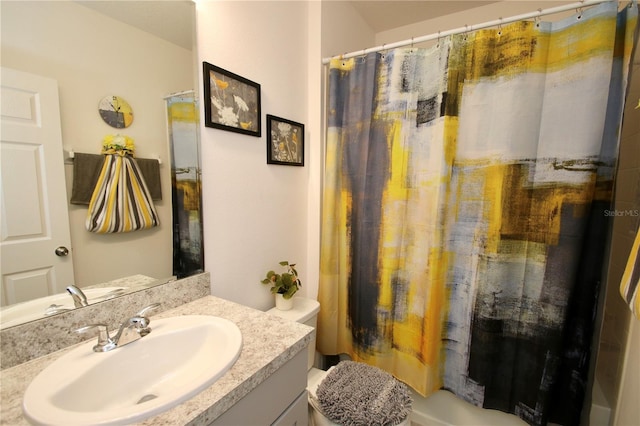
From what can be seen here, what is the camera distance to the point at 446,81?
1278 millimetres

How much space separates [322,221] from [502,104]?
1074 mm

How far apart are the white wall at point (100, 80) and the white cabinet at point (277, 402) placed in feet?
1.91

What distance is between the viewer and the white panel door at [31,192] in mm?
669

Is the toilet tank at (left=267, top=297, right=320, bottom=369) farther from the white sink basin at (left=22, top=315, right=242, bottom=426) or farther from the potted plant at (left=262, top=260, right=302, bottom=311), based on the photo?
the white sink basin at (left=22, top=315, right=242, bottom=426)

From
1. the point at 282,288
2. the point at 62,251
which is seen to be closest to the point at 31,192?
the point at 62,251

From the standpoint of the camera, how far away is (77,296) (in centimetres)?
79

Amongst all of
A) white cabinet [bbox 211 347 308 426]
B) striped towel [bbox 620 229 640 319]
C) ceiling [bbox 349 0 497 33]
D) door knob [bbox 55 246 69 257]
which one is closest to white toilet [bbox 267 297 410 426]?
white cabinet [bbox 211 347 308 426]

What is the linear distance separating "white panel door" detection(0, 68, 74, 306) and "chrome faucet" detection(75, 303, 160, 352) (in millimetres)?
174

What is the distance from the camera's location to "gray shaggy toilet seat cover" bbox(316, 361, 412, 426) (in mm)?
993

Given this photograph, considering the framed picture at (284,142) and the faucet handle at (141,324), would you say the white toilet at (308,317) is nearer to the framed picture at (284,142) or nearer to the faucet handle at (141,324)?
the faucet handle at (141,324)

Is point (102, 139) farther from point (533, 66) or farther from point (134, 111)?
point (533, 66)

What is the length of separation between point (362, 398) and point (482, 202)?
101 cm

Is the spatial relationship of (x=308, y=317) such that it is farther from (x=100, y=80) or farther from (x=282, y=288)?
(x=100, y=80)

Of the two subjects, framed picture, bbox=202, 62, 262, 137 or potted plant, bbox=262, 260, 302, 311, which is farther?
potted plant, bbox=262, 260, 302, 311
